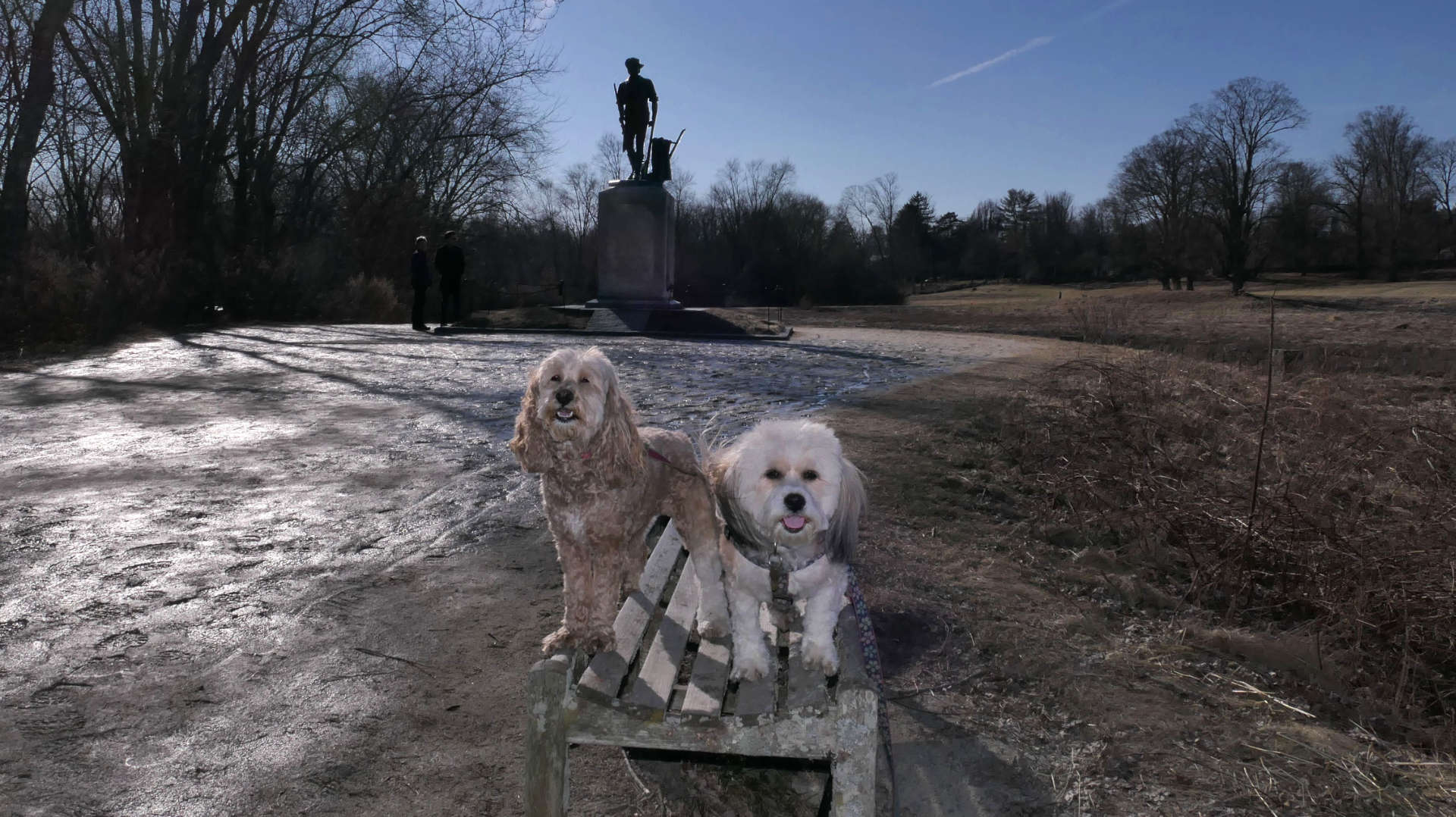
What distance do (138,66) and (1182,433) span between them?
Result: 2692 cm

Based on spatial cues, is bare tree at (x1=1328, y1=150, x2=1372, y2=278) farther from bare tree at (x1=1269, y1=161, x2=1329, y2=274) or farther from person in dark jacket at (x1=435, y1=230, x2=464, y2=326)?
person in dark jacket at (x1=435, y1=230, x2=464, y2=326)

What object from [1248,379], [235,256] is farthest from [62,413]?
[235,256]

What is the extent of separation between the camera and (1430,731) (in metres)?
3.41

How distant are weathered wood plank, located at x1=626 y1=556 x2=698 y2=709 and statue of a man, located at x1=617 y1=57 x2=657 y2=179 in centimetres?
2042

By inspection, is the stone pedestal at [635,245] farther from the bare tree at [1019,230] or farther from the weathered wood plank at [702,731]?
the bare tree at [1019,230]

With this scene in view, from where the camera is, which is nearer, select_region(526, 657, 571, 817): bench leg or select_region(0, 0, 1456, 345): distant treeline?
select_region(526, 657, 571, 817): bench leg

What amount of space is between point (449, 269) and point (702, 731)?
20436 millimetres

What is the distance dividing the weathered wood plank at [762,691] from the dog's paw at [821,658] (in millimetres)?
114

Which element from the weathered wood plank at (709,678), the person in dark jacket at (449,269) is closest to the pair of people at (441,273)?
the person in dark jacket at (449,269)

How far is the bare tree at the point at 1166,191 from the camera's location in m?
58.9

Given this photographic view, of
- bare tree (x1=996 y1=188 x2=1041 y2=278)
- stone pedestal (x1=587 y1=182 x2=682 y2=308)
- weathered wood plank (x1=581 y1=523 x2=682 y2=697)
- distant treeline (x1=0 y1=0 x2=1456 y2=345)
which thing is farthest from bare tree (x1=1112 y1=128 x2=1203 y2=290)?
weathered wood plank (x1=581 y1=523 x2=682 y2=697)

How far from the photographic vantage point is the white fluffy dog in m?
2.98

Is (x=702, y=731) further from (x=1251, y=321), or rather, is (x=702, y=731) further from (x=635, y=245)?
(x=1251, y=321)

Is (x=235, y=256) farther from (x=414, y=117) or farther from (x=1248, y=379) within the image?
(x=1248, y=379)
